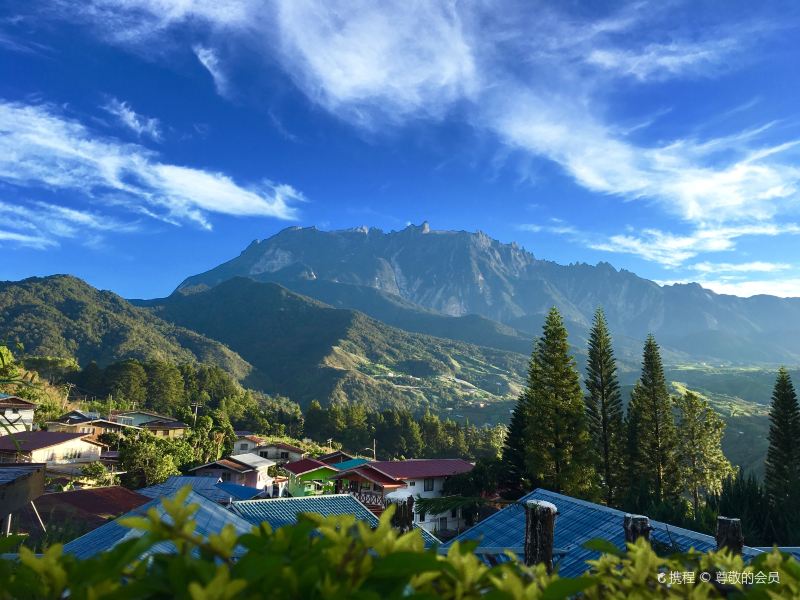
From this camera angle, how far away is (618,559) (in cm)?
165

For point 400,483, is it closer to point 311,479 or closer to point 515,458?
point 311,479

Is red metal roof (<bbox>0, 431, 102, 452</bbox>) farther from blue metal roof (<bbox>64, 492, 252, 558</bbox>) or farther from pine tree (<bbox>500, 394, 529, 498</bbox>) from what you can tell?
pine tree (<bbox>500, 394, 529, 498</bbox>)

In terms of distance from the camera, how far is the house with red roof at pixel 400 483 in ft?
114

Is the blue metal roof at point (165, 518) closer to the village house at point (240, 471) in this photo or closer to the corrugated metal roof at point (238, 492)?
the corrugated metal roof at point (238, 492)

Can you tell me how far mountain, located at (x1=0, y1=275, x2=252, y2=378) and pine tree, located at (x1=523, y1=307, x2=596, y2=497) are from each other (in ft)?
346

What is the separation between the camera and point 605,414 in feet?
104

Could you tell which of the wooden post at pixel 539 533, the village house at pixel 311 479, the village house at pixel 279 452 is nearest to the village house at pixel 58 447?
the village house at pixel 311 479

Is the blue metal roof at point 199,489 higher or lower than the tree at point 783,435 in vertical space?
lower

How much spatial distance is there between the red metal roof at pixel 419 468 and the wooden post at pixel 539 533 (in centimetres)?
3384

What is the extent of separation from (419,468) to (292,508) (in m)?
28.6

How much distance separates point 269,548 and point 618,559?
43.4 inches

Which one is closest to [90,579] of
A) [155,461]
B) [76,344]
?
[155,461]

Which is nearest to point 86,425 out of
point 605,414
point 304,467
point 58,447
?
point 58,447

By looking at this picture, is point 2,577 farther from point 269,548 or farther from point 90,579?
point 269,548
